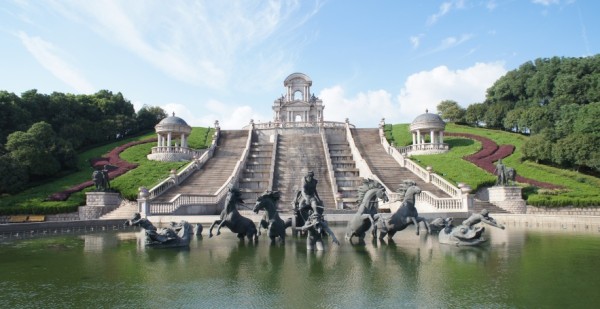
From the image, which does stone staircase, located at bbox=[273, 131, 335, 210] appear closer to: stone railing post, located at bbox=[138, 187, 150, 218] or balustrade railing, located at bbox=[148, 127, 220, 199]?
balustrade railing, located at bbox=[148, 127, 220, 199]

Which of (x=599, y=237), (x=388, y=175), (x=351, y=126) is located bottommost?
(x=599, y=237)

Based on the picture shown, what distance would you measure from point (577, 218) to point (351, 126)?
37.5 m

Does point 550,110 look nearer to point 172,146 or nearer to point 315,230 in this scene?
point 172,146

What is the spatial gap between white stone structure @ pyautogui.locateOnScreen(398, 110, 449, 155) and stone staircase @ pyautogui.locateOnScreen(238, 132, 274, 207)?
1805 centimetres

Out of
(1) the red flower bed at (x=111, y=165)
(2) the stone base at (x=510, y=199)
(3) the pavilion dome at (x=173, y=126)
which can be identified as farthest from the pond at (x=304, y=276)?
(3) the pavilion dome at (x=173, y=126)

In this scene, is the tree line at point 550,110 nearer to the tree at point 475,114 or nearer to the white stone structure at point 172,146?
the tree at point 475,114

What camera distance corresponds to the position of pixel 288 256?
1234 cm

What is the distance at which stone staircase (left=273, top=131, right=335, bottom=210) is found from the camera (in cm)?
3350

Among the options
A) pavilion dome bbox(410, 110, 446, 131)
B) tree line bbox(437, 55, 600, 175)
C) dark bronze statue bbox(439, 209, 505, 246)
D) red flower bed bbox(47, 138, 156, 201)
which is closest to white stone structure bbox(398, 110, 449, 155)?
pavilion dome bbox(410, 110, 446, 131)

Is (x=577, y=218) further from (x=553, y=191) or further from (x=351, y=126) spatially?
(x=351, y=126)

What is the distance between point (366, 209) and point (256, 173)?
26435 mm

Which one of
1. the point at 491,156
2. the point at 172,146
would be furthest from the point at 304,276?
the point at 172,146

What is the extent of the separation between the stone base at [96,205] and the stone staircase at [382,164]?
22.4 metres

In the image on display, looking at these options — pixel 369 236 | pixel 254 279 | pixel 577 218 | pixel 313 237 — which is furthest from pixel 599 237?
pixel 254 279
